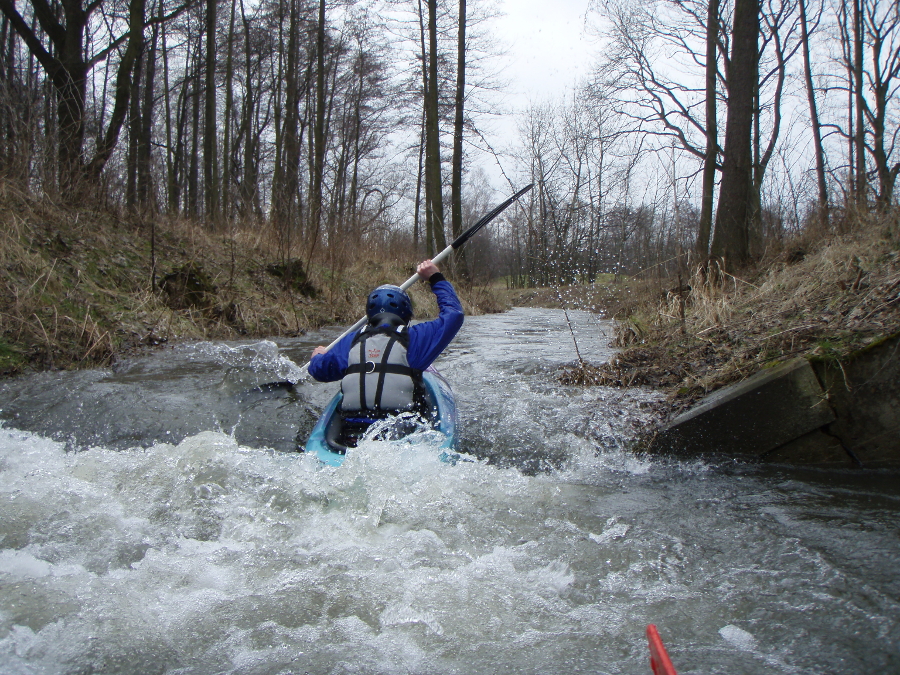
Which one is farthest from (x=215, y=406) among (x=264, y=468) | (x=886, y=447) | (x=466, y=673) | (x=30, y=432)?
(x=886, y=447)

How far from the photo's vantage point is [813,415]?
365 centimetres

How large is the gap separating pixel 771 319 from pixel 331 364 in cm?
343

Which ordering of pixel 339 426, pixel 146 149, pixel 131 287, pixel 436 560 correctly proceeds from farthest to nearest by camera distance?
pixel 146 149 → pixel 131 287 → pixel 339 426 → pixel 436 560

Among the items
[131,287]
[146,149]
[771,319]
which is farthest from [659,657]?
[146,149]

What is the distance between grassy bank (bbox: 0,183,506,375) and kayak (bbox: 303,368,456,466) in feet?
10.1

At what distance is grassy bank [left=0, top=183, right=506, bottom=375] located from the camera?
19.4 feet

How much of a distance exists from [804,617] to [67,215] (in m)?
9.23

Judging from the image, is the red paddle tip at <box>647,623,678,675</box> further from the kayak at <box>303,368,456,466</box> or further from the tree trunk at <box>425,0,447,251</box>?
the tree trunk at <box>425,0,447,251</box>

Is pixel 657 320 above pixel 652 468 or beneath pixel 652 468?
above

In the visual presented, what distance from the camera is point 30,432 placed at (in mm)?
4375

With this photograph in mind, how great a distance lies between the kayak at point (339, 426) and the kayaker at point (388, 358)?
0.46ft

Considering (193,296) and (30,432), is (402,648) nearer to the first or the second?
(30,432)

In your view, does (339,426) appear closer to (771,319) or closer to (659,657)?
(659,657)

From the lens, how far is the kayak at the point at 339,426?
366 centimetres
